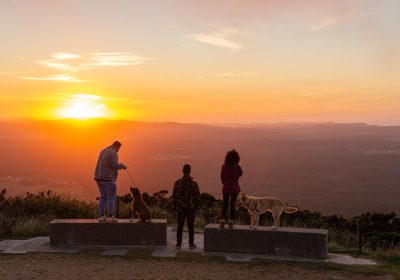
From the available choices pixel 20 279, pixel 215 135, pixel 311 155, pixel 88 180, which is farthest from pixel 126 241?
pixel 215 135

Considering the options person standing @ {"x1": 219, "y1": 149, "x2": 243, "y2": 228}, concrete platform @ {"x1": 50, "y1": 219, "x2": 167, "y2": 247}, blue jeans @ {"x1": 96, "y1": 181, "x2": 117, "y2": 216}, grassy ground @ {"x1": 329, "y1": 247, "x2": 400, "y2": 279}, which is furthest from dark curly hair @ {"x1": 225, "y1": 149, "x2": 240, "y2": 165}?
grassy ground @ {"x1": 329, "y1": 247, "x2": 400, "y2": 279}

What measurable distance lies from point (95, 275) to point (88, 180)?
68.0 metres

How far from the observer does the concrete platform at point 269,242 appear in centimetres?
1129

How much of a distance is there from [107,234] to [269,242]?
3606 mm

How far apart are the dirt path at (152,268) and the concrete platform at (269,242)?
20.3 inches

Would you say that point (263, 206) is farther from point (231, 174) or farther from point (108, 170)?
point (108, 170)

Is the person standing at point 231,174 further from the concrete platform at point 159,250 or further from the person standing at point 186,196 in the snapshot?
the concrete platform at point 159,250

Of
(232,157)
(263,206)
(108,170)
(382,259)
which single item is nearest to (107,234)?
(108,170)

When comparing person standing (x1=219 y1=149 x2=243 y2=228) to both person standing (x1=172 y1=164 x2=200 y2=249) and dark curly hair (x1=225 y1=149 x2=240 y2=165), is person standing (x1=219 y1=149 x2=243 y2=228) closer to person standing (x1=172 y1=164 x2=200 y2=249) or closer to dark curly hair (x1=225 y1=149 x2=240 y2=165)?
dark curly hair (x1=225 y1=149 x2=240 y2=165)

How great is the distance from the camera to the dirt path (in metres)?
9.73

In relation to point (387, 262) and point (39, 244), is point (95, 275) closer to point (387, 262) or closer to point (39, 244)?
point (39, 244)

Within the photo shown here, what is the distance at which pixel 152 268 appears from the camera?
10.2m

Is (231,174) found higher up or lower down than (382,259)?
higher up

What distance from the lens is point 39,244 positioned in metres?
12.5
